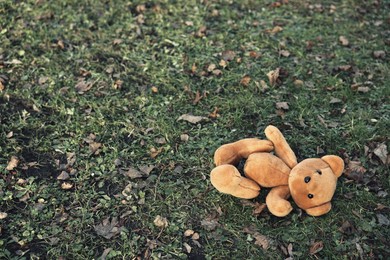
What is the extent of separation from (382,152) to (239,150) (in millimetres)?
1454

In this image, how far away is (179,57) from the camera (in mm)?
5637

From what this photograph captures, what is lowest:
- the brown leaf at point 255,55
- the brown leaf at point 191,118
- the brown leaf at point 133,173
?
the brown leaf at point 133,173

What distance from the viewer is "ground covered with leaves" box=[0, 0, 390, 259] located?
→ 3.74m

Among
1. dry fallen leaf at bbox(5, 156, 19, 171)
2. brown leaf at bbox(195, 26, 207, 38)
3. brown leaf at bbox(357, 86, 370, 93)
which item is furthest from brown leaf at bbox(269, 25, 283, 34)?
dry fallen leaf at bbox(5, 156, 19, 171)

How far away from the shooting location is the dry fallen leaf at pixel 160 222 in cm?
381

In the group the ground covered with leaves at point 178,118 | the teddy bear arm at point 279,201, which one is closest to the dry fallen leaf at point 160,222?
the ground covered with leaves at point 178,118

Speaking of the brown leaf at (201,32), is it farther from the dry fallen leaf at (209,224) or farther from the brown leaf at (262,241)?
the brown leaf at (262,241)

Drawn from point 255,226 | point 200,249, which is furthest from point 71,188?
point 255,226

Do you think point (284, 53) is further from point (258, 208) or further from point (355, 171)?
point (258, 208)

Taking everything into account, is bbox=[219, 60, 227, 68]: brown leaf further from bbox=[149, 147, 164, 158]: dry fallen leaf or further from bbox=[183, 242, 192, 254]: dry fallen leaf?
bbox=[183, 242, 192, 254]: dry fallen leaf

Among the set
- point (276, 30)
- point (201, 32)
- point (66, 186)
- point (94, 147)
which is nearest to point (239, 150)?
point (94, 147)

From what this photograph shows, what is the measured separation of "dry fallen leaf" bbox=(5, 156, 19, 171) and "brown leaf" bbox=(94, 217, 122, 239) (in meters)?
1.01

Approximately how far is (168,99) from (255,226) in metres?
1.85

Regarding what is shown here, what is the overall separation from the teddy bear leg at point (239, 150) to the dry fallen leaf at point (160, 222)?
2.11 ft
